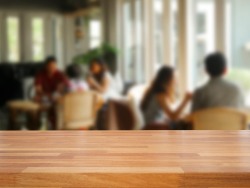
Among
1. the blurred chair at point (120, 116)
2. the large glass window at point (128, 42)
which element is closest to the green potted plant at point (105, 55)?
the large glass window at point (128, 42)

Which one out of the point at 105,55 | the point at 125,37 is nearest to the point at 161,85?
the point at 125,37

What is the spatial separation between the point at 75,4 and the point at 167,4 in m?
4.71

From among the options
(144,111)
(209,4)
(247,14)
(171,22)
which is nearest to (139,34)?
(171,22)

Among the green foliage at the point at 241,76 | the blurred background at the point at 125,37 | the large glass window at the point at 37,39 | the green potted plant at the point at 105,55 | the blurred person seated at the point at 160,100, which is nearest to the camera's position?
the blurred person seated at the point at 160,100

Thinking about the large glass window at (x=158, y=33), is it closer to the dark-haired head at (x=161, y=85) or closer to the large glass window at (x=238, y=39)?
the large glass window at (x=238, y=39)

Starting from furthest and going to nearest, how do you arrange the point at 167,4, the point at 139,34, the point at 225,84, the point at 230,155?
the point at 139,34 < the point at 167,4 < the point at 225,84 < the point at 230,155

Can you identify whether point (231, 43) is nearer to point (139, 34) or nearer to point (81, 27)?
point (139, 34)

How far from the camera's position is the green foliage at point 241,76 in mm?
6130

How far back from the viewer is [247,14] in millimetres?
6316

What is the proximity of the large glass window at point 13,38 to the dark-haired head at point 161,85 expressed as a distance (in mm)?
7261

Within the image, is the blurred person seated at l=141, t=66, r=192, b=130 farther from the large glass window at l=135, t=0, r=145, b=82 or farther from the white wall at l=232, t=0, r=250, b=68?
the large glass window at l=135, t=0, r=145, b=82

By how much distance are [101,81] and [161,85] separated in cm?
328

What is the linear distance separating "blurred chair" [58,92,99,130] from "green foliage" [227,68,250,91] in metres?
1.65

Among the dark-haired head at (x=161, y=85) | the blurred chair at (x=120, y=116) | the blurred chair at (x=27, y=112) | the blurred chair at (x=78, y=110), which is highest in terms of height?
the dark-haired head at (x=161, y=85)
